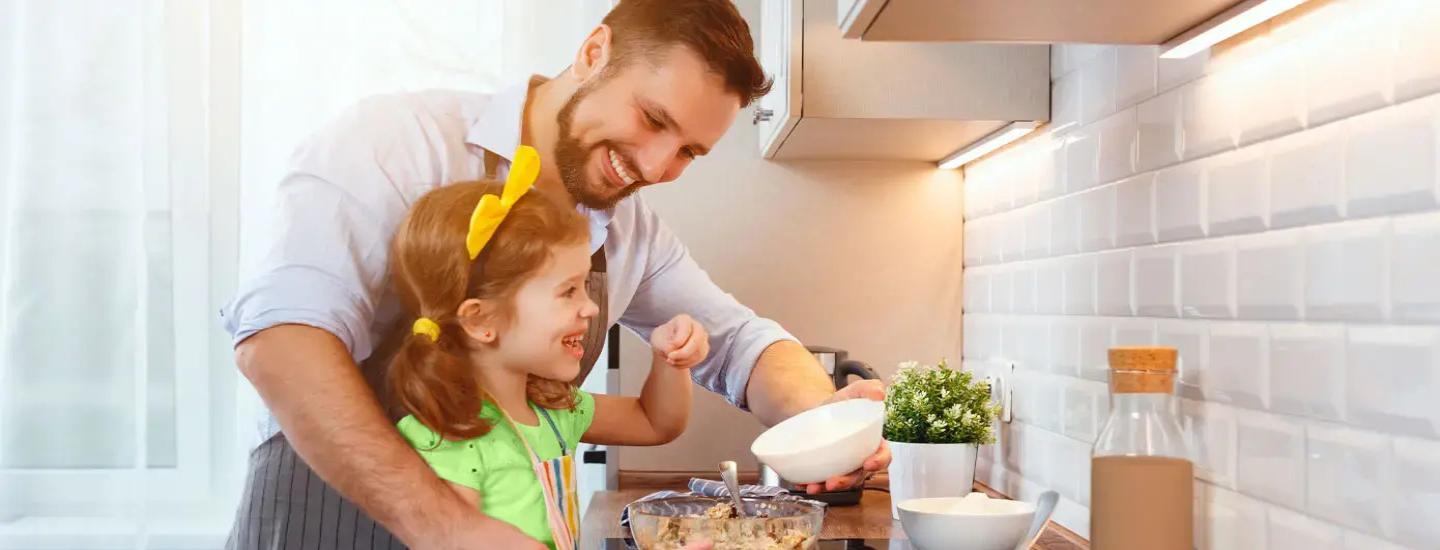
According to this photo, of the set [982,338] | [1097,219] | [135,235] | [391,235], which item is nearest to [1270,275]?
[1097,219]

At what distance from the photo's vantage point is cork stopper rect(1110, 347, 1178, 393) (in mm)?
871

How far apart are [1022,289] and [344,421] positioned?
0.91 m

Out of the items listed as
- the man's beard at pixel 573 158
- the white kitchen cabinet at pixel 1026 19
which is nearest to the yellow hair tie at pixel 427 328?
Result: the man's beard at pixel 573 158

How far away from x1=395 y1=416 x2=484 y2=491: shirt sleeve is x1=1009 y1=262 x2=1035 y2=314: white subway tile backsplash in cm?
78

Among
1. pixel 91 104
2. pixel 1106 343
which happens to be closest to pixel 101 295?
pixel 91 104

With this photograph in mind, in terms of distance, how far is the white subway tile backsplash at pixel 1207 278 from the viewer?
1029mm

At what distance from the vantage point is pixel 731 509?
112 cm

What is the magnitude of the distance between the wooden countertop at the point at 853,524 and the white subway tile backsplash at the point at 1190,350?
25 cm

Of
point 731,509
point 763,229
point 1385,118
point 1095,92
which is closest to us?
point 1385,118

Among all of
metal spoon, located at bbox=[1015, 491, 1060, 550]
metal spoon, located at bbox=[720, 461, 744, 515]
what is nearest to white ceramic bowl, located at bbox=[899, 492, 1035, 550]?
metal spoon, located at bbox=[1015, 491, 1060, 550]

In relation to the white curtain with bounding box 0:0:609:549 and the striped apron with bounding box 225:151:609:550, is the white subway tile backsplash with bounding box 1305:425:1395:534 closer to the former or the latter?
the striped apron with bounding box 225:151:609:550

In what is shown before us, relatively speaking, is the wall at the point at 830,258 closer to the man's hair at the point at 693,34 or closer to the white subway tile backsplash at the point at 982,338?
the white subway tile backsplash at the point at 982,338

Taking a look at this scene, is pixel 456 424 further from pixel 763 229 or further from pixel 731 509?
pixel 763 229

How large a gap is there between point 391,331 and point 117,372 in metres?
0.86
